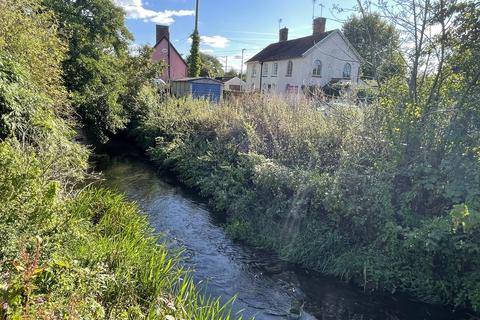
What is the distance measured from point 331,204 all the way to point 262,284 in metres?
1.79

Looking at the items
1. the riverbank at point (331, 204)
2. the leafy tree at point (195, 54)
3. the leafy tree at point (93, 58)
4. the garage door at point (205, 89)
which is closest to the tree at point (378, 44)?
the riverbank at point (331, 204)

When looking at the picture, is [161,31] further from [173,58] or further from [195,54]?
[195,54]

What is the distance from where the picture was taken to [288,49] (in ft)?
102

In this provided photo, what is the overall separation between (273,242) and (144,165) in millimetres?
8500

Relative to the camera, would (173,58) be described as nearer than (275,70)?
No

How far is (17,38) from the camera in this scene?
7480 millimetres

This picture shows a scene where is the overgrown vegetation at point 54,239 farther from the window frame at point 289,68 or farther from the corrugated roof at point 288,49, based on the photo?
the window frame at point 289,68

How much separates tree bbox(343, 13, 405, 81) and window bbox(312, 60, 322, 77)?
21402mm

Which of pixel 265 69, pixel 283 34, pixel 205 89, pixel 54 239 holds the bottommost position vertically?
pixel 54 239

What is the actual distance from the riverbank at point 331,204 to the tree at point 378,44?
1041 millimetres

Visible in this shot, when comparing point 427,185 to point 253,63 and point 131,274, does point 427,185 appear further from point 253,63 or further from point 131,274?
point 253,63

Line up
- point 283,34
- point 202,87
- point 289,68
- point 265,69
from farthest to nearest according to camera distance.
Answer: point 283,34
point 265,69
point 289,68
point 202,87

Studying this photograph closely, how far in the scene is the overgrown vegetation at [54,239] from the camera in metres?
2.49

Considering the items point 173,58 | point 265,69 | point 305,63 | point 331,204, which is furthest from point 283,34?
point 331,204
